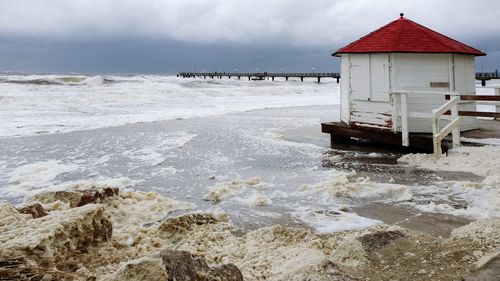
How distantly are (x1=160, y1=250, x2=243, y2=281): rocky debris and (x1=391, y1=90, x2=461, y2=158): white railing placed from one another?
24.1ft

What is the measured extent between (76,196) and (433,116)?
7.35 m

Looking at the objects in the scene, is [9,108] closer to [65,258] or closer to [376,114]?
[376,114]

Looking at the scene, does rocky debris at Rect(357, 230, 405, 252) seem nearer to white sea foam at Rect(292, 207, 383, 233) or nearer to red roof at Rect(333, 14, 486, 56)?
white sea foam at Rect(292, 207, 383, 233)

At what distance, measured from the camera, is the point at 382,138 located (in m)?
11.5

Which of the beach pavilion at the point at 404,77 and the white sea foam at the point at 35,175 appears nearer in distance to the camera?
the white sea foam at the point at 35,175

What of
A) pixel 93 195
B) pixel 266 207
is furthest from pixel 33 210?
pixel 266 207

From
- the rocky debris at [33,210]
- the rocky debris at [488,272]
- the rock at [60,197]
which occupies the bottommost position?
the rocky debris at [488,272]

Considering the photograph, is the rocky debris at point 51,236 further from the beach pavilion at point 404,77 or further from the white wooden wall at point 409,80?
the white wooden wall at point 409,80

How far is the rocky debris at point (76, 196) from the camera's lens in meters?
6.46

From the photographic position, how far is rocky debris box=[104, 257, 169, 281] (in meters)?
3.10

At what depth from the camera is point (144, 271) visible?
10.2ft

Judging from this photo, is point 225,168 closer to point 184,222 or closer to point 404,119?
point 184,222

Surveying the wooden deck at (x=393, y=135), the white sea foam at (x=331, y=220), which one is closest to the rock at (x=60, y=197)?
the white sea foam at (x=331, y=220)

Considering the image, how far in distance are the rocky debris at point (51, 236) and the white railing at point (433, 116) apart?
7.36 metres
